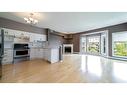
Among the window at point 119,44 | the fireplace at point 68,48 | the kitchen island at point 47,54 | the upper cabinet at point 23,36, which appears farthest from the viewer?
the fireplace at point 68,48

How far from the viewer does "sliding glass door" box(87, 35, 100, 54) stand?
9342 mm

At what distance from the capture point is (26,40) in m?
6.74

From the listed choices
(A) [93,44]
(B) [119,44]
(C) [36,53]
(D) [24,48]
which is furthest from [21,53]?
(A) [93,44]

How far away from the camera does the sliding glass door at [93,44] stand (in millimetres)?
9342

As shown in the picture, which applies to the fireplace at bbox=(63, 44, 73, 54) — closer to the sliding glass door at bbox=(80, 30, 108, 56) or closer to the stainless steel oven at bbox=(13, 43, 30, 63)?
the sliding glass door at bbox=(80, 30, 108, 56)

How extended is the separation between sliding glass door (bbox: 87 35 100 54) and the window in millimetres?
2214

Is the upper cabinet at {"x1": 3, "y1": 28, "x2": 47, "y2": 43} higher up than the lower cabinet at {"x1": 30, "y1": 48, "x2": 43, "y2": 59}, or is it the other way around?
the upper cabinet at {"x1": 3, "y1": 28, "x2": 47, "y2": 43}

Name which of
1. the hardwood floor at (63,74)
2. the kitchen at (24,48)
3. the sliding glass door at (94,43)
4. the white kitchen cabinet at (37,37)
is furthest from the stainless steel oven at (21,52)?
the sliding glass door at (94,43)

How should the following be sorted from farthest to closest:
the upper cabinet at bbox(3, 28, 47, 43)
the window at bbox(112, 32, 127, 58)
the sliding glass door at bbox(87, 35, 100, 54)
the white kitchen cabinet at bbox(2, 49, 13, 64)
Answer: the sliding glass door at bbox(87, 35, 100, 54) → the window at bbox(112, 32, 127, 58) → the upper cabinet at bbox(3, 28, 47, 43) → the white kitchen cabinet at bbox(2, 49, 13, 64)

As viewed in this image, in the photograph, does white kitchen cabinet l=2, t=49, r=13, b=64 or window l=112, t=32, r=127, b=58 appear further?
window l=112, t=32, r=127, b=58

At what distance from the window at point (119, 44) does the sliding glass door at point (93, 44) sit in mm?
2214

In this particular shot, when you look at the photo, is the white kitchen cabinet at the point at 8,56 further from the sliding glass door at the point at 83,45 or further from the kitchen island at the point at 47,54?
the sliding glass door at the point at 83,45

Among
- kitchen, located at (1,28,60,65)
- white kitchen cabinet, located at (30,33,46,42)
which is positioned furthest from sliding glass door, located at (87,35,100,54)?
white kitchen cabinet, located at (30,33,46,42)
